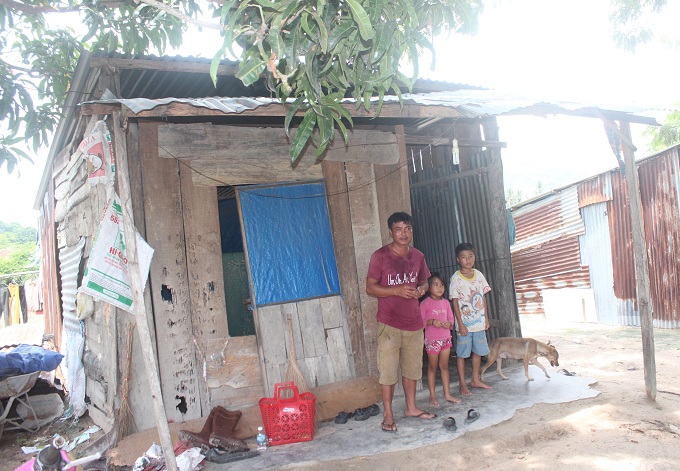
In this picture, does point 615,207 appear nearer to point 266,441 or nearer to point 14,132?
point 266,441

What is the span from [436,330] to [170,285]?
2628 millimetres

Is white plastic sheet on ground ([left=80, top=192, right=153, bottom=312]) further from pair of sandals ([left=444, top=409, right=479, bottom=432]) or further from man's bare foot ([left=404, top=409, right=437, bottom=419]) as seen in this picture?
pair of sandals ([left=444, top=409, right=479, bottom=432])

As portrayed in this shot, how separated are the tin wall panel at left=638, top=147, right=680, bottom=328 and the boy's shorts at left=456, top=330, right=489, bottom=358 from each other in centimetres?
651

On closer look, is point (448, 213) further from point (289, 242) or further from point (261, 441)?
point (261, 441)

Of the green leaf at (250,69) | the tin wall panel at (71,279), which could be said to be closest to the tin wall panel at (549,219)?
the tin wall panel at (71,279)

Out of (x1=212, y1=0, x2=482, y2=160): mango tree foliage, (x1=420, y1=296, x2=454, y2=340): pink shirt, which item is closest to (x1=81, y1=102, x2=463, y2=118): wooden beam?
(x1=212, y1=0, x2=482, y2=160): mango tree foliage

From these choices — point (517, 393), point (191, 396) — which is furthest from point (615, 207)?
point (191, 396)

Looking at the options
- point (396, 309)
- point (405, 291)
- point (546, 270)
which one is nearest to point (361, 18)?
point (405, 291)

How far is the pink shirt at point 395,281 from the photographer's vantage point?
489 centimetres

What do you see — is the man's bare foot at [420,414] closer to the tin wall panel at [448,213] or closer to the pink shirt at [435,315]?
the pink shirt at [435,315]

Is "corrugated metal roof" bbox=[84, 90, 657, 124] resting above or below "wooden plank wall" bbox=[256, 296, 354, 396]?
above

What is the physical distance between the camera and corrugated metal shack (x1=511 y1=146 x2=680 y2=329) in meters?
10.3

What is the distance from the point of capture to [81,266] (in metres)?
6.32

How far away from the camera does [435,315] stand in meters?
5.43
